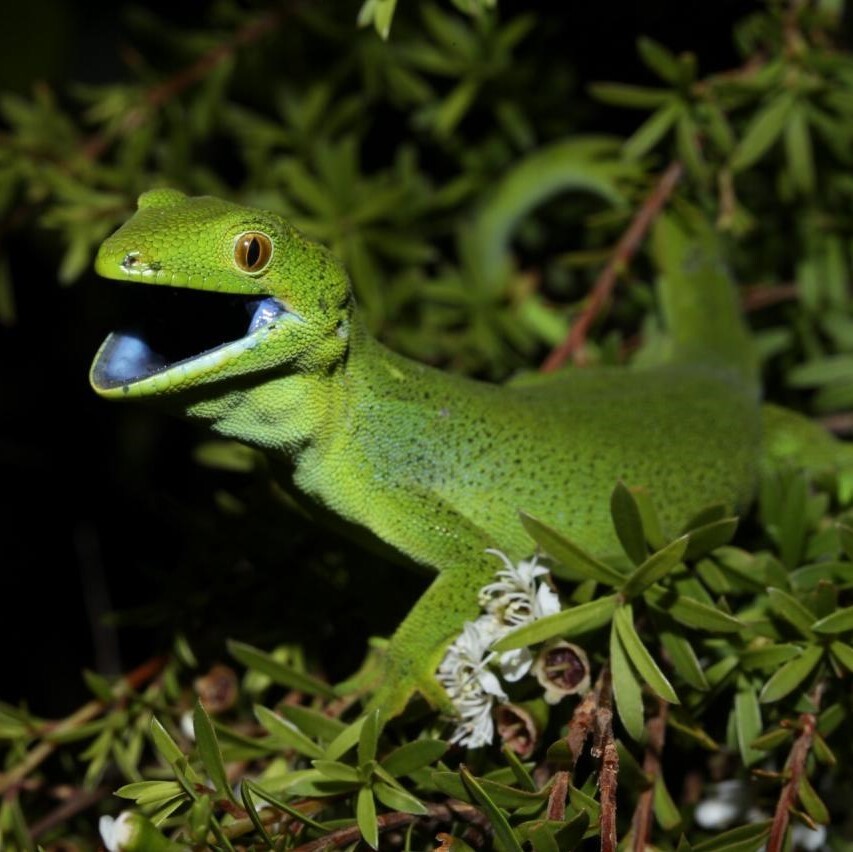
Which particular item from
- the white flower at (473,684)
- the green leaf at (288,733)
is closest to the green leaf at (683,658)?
the white flower at (473,684)

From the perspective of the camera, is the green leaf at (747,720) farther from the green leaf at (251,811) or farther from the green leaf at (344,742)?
the green leaf at (251,811)

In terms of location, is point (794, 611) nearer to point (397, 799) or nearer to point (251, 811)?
point (397, 799)

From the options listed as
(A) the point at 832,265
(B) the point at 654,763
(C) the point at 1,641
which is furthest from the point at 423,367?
(C) the point at 1,641

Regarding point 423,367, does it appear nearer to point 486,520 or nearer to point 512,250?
point 486,520

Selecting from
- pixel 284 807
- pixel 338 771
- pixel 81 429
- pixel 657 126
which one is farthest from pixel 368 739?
pixel 81 429

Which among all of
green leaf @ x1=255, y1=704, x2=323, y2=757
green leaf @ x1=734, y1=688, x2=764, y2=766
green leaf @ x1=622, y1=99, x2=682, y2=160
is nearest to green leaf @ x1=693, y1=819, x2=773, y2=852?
green leaf @ x1=734, y1=688, x2=764, y2=766

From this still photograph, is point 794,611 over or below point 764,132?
below

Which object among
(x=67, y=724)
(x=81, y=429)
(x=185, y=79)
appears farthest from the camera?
(x=81, y=429)
